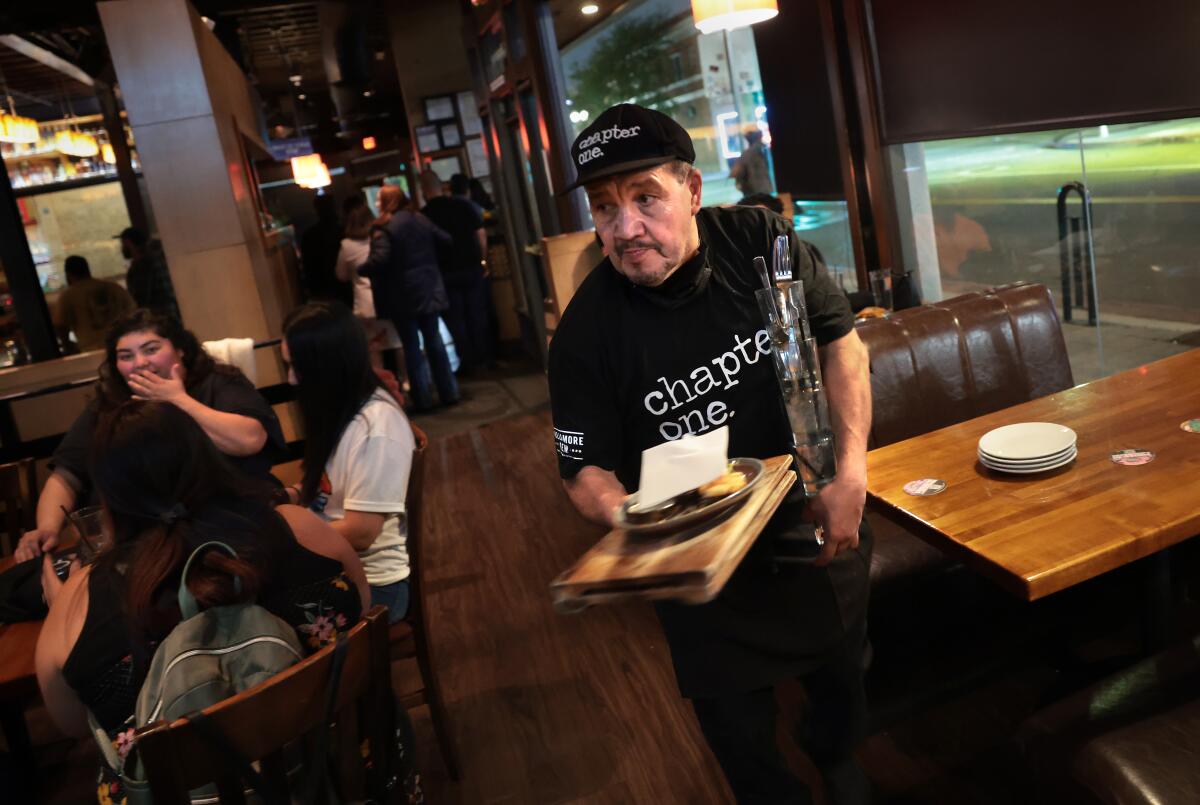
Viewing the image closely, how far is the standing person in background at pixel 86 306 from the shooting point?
6.71 meters

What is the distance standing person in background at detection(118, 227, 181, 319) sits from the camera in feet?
23.1

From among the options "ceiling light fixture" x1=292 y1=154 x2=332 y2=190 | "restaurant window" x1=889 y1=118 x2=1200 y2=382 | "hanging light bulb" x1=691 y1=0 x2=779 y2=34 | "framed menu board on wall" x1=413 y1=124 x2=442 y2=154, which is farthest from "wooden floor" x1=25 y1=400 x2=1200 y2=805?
"ceiling light fixture" x1=292 y1=154 x2=332 y2=190

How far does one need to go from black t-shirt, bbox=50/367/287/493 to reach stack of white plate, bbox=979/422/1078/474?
1970 mm

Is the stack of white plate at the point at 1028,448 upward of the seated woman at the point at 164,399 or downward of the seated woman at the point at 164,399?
downward

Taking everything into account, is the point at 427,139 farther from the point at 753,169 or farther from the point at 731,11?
the point at 731,11

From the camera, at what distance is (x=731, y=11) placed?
12.2 ft

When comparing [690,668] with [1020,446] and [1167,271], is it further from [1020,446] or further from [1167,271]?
[1167,271]

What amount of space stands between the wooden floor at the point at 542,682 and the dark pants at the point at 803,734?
0.59 m

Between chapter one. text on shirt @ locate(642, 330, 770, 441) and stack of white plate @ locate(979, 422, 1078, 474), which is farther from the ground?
chapter one. text on shirt @ locate(642, 330, 770, 441)

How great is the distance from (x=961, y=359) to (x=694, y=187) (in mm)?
1643

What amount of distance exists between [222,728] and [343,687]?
0.21 metres

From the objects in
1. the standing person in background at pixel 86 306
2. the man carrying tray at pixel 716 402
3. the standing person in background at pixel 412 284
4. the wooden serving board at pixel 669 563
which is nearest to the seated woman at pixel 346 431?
the man carrying tray at pixel 716 402

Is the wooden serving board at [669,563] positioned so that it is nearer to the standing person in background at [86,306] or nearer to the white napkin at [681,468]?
the white napkin at [681,468]

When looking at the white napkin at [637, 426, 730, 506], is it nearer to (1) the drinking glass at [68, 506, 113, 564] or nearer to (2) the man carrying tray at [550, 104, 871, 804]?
(2) the man carrying tray at [550, 104, 871, 804]
